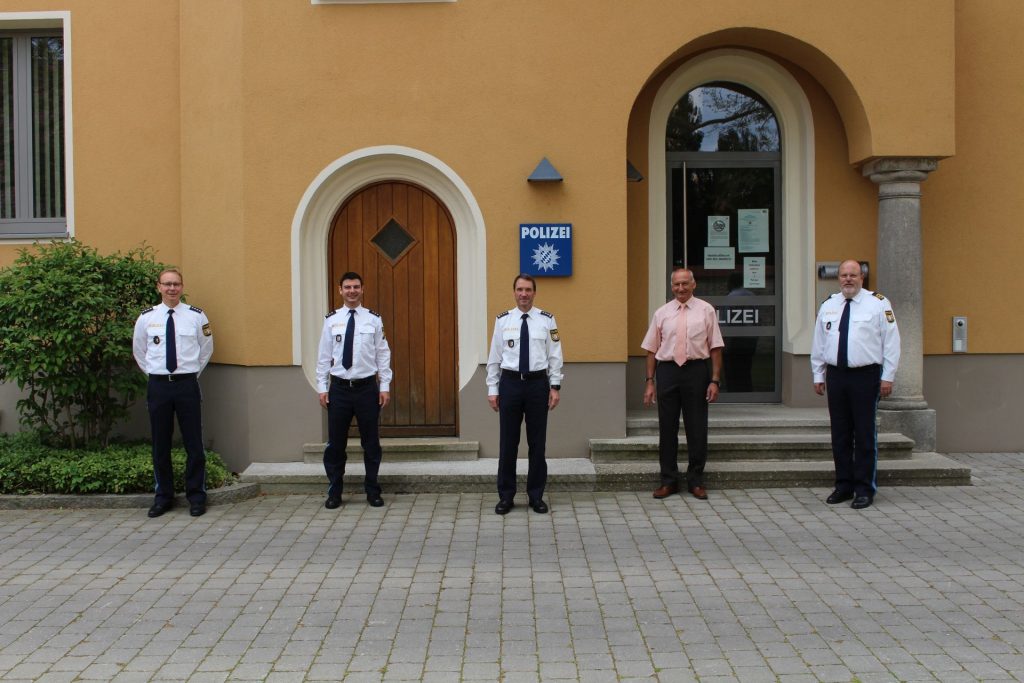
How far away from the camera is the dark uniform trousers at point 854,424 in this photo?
310 inches

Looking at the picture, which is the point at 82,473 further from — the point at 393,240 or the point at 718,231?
the point at 718,231

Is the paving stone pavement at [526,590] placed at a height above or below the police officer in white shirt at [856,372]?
below

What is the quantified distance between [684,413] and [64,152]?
649cm

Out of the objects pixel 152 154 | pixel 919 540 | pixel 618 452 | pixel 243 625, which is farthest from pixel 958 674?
pixel 152 154

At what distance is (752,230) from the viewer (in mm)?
10188

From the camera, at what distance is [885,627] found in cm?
525

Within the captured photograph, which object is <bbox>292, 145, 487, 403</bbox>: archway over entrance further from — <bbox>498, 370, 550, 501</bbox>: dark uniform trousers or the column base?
the column base

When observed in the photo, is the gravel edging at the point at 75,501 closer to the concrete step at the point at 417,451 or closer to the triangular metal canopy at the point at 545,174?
the concrete step at the point at 417,451

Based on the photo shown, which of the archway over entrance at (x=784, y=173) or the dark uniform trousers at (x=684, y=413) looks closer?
the dark uniform trousers at (x=684, y=413)

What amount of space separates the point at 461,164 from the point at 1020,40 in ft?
18.4

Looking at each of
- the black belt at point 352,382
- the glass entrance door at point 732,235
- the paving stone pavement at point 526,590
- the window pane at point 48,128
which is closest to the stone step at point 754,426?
the paving stone pavement at point 526,590

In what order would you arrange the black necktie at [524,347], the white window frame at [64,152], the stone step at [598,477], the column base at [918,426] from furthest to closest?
1. the white window frame at [64,152]
2. the column base at [918,426]
3. the stone step at [598,477]
4. the black necktie at [524,347]

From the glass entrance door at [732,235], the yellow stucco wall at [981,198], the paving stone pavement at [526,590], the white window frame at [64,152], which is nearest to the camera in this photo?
the paving stone pavement at [526,590]

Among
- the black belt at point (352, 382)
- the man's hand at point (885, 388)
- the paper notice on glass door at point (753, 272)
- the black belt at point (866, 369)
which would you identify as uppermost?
the paper notice on glass door at point (753, 272)
